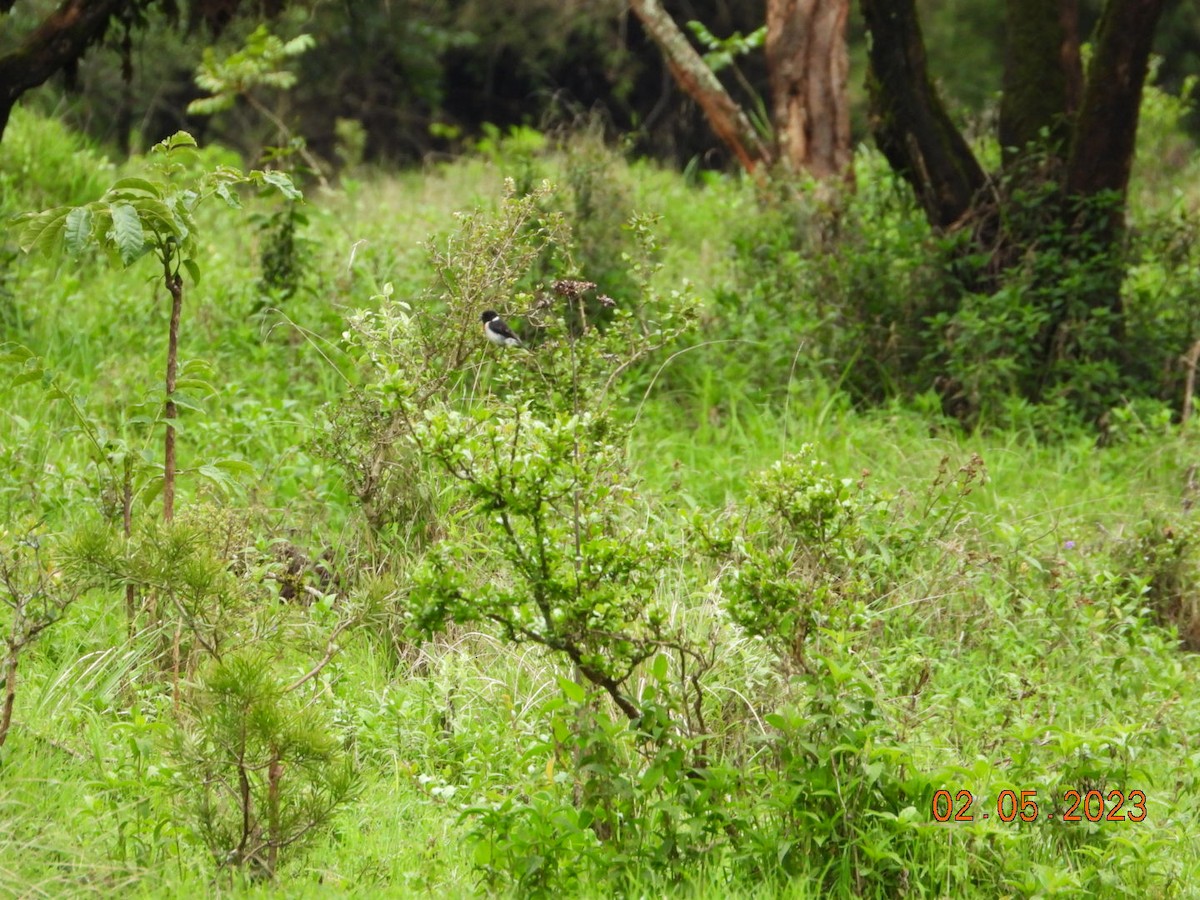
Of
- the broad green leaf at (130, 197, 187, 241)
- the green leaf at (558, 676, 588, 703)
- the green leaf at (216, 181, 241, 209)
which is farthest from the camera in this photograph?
the green leaf at (216, 181, 241, 209)

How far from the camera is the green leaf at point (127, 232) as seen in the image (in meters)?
3.74

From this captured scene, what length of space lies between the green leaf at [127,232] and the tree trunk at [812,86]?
23.6 feet

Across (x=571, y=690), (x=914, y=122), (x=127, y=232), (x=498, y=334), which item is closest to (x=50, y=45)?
(x=498, y=334)

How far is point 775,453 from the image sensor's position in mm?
6730

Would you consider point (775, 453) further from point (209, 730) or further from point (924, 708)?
point (209, 730)

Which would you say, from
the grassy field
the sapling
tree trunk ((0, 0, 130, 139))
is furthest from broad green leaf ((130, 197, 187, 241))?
tree trunk ((0, 0, 130, 139))

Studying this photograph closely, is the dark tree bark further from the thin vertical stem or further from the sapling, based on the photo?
the thin vertical stem

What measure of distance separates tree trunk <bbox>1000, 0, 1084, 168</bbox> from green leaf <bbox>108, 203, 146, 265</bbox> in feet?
18.4

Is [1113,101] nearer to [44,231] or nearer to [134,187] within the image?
[134,187]

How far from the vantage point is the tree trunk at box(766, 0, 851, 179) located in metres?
10.4

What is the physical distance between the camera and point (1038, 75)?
8156 mm

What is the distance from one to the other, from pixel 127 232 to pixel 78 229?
18 cm
